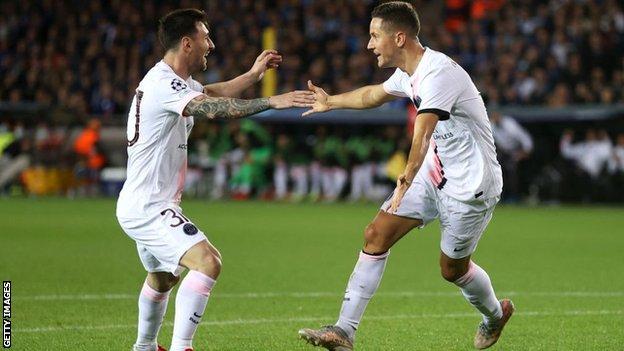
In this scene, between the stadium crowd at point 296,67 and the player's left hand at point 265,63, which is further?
the stadium crowd at point 296,67

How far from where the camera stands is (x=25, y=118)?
27641mm

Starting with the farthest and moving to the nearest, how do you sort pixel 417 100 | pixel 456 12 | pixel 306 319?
pixel 456 12
pixel 306 319
pixel 417 100

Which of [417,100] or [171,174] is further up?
[417,100]

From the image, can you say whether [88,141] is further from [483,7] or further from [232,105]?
[232,105]

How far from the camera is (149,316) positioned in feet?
23.4

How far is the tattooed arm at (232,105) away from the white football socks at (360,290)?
4.03 ft

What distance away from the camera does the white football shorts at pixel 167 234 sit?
6551 millimetres

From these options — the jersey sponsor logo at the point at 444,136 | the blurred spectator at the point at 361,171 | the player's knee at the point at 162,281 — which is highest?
the jersey sponsor logo at the point at 444,136

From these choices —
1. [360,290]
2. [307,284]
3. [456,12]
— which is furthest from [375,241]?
[456,12]

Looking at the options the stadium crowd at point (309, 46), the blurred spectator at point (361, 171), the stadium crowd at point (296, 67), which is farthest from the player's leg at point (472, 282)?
the blurred spectator at point (361, 171)

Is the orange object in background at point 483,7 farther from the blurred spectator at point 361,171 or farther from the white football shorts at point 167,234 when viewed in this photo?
the white football shorts at point 167,234

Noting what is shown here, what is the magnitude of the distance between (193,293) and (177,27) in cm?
164

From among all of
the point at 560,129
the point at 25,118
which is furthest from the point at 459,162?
the point at 25,118

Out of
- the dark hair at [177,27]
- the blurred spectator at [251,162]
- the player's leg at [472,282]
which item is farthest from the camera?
the blurred spectator at [251,162]
